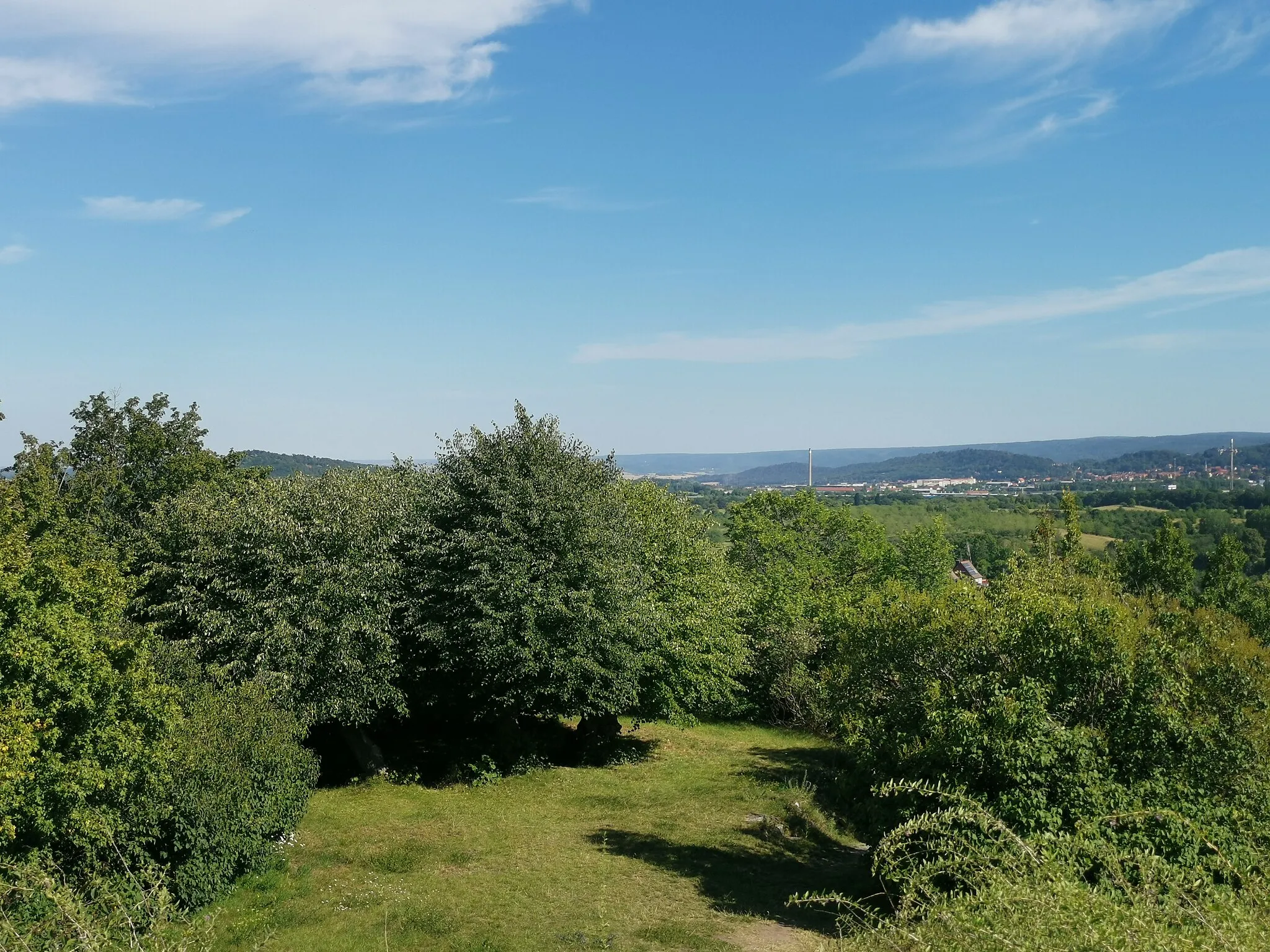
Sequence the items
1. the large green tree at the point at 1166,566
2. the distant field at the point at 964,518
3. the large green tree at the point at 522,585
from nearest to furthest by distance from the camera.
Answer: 1. the large green tree at the point at 522,585
2. the large green tree at the point at 1166,566
3. the distant field at the point at 964,518

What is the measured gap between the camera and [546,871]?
19.7 metres

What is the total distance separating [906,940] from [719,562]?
27963mm

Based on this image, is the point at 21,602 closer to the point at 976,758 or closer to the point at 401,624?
the point at 401,624

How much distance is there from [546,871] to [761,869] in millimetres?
4842

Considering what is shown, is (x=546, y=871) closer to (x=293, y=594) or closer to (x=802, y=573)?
(x=293, y=594)

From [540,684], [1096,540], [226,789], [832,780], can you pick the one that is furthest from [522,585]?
[1096,540]

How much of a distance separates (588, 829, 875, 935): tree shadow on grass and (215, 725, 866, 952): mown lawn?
1.9 inches

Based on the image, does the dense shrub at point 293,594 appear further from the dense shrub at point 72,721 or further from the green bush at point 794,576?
the green bush at point 794,576

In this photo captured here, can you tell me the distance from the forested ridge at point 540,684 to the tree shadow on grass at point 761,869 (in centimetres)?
44

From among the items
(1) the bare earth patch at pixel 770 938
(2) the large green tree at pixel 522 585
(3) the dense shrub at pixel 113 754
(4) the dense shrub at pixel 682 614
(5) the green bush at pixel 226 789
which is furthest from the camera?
(4) the dense shrub at pixel 682 614

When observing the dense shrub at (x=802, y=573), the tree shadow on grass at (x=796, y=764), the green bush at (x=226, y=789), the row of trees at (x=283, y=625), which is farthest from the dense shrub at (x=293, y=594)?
the dense shrub at (x=802, y=573)

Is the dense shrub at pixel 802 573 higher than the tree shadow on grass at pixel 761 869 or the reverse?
higher

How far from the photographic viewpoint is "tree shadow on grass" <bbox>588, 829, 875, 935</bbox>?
1777cm

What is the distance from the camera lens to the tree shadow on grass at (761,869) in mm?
17766
